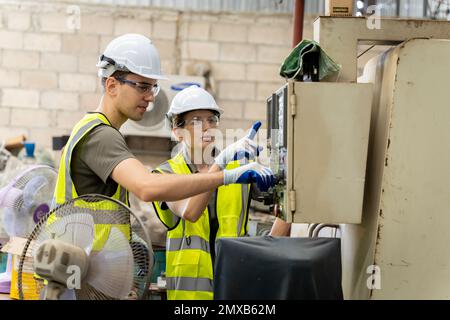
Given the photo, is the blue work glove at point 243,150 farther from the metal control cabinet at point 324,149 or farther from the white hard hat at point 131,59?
the white hard hat at point 131,59

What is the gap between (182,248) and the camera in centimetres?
279

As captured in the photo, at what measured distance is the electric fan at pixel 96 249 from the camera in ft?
6.36

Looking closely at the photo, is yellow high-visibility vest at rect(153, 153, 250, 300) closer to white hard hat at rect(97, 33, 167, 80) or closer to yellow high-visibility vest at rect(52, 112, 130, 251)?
yellow high-visibility vest at rect(52, 112, 130, 251)

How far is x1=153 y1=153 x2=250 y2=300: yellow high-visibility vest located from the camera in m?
2.75

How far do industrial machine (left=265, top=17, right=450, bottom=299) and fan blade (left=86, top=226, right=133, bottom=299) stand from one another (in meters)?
0.57

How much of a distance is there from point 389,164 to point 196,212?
2.63 ft

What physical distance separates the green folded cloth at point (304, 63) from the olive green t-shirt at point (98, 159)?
2.00ft

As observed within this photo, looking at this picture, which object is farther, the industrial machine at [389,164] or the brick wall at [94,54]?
the brick wall at [94,54]

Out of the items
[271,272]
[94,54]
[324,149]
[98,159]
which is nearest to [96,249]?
[98,159]

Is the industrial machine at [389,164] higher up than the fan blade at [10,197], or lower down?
higher up

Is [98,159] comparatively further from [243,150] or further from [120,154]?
[243,150]

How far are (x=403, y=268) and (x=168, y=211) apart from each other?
1.02m

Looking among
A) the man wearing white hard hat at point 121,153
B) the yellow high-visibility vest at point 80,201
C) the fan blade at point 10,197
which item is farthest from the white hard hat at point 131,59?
the fan blade at point 10,197
